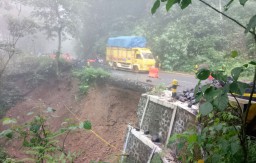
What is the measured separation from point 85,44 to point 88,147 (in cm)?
2305

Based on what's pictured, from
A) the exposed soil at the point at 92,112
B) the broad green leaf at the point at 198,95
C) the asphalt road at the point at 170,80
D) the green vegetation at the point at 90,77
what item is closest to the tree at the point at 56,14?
the exposed soil at the point at 92,112

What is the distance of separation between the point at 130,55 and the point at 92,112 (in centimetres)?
627

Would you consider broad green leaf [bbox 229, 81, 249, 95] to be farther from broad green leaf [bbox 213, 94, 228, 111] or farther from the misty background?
the misty background

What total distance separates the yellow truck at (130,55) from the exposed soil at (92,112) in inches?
137

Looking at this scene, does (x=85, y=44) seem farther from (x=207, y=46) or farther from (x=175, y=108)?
(x=175, y=108)

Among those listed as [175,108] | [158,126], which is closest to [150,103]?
[158,126]

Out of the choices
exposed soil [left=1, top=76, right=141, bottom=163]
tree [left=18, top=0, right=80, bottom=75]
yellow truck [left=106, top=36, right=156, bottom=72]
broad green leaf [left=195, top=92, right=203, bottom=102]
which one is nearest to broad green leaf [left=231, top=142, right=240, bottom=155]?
broad green leaf [left=195, top=92, right=203, bottom=102]

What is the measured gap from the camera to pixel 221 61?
18312 mm

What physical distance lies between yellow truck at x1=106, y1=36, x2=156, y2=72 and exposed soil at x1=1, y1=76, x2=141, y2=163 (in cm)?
349

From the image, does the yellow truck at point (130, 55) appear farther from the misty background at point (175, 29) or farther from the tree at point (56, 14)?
the tree at point (56, 14)

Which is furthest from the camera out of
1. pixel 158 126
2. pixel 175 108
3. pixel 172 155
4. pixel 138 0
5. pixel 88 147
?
pixel 138 0

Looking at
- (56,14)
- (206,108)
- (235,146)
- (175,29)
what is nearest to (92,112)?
(175,29)

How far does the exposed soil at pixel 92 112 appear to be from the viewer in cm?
1341

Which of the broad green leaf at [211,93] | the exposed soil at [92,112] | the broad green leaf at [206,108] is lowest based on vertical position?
the exposed soil at [92,112]
